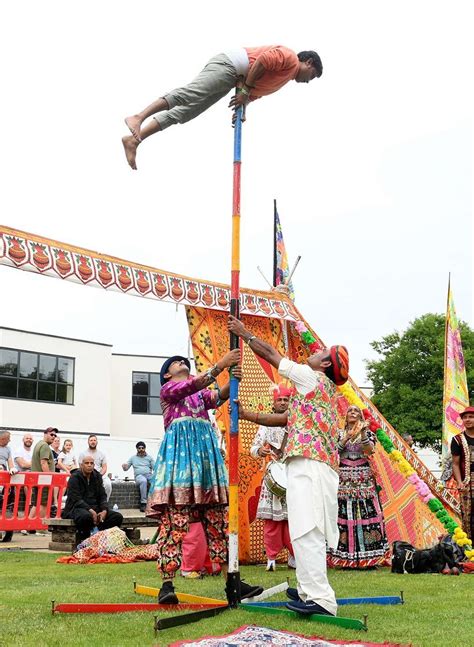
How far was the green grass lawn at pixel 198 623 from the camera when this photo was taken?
155 inches

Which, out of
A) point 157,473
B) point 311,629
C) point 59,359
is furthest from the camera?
point 59,359

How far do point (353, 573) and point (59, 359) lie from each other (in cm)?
2047

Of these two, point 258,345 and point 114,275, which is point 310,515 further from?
point 114,275

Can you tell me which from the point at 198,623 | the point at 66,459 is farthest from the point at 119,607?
the point at 66,459

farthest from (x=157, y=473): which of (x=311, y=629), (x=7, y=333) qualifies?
(x=7, y=333)

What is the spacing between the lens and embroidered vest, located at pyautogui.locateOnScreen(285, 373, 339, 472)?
4.55m

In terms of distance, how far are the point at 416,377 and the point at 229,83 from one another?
28.4 metres

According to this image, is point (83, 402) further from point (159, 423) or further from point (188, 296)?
point (188, 296)

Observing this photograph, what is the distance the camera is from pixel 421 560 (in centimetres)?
720

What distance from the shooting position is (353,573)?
23.7 feet

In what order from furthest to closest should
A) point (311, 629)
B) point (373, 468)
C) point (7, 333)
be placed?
1. point (7, 333)
2. point (373, 468)
3. point (311, 629)

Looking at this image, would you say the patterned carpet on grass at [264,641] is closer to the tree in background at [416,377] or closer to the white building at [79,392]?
the white building at [79,392]

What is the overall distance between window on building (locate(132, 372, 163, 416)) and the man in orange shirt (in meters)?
24.8

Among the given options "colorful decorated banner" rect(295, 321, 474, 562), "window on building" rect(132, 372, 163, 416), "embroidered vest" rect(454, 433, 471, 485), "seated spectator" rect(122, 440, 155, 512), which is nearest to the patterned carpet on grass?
"colorful decorated banner" rect(295, 321, 474, 562)
